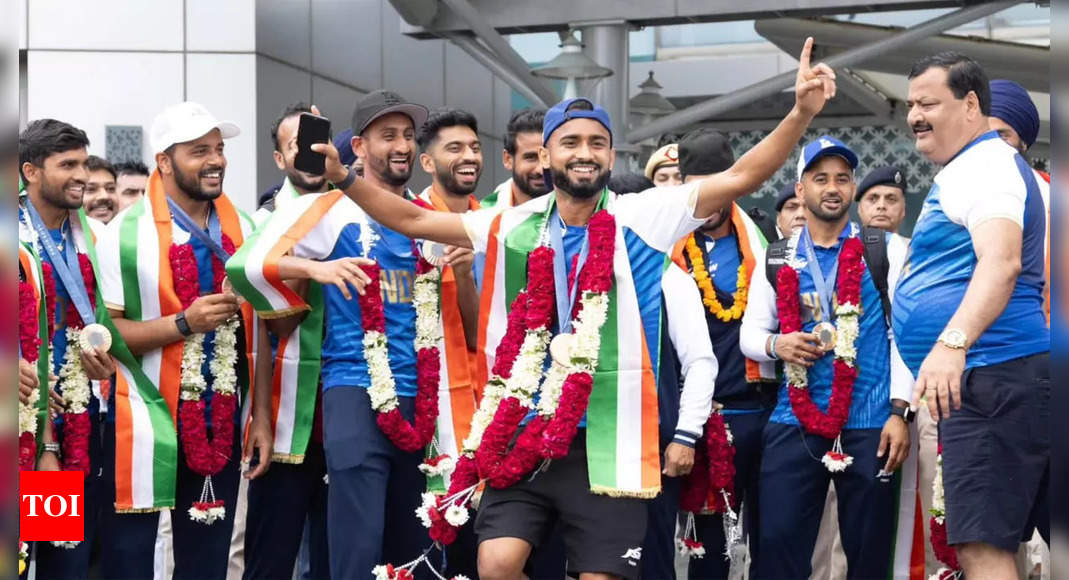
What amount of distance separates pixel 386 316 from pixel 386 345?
155 mm

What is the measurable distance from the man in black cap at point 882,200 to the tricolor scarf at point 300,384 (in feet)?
11.8

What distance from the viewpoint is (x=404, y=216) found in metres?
5.45

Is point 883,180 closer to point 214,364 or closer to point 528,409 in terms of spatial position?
point 528,409

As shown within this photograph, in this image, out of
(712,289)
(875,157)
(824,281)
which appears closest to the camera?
(824,281)

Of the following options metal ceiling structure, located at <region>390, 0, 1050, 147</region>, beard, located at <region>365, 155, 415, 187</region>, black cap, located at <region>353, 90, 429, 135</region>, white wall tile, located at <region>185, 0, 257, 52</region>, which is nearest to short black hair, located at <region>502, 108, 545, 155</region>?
black cap, located at <region>353, 90, 429, 135</region>

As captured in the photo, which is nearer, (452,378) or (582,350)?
(582,350)

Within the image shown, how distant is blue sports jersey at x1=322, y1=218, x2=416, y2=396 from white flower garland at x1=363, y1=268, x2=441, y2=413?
4 centimetres

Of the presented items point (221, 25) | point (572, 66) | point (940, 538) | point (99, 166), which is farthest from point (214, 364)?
point (221, 25)

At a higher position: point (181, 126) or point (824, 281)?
point (181, 126)

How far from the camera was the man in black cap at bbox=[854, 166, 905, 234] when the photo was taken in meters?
8.23

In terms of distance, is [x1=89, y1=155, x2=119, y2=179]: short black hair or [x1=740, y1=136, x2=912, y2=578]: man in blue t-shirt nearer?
[x1=740, y1=136, x2=912, y2=578]: man in blue t-shirt

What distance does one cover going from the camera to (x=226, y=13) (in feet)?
48.0

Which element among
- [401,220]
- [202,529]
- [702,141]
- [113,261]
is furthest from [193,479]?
[702,141]

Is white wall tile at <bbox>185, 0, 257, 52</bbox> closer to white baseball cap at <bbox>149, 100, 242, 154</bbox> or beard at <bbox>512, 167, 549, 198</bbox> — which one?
beard at <bbox>512, 167, 549, 198</bbox>
